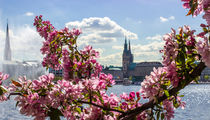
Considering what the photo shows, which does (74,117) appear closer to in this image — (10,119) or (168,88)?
(168,88)

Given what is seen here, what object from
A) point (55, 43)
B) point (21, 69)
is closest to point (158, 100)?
point (55, 43)

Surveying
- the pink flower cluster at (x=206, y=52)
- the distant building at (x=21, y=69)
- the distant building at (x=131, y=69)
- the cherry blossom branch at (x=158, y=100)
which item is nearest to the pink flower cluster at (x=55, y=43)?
the cherry blossom branch at (x=158, y=100)

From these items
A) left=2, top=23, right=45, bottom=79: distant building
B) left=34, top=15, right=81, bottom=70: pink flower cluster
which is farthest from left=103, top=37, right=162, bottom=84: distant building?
left=34, top=15, right=81, bottom=70: pink flower cluster

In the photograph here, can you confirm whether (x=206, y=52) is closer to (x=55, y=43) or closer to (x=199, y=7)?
(x=199, y=7)

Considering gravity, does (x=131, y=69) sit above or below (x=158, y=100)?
below

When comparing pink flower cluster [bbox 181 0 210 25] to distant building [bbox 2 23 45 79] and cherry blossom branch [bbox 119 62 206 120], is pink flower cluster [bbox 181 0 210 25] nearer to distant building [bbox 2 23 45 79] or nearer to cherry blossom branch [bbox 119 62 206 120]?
cherry blossom branch [bbox 119 62 206 120]

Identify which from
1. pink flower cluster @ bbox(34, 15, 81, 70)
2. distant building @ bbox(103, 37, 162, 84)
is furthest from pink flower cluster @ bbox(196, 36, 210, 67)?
distant building @ bbox(103, 37, 162, 84)

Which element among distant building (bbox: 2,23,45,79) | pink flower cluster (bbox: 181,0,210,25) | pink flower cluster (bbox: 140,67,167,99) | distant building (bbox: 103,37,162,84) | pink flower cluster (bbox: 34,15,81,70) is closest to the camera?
pink flower cluster (bbox: 181,0,210,25)

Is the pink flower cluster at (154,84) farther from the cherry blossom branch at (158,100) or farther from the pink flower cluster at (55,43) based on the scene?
the pink flower cluster at (55,43)

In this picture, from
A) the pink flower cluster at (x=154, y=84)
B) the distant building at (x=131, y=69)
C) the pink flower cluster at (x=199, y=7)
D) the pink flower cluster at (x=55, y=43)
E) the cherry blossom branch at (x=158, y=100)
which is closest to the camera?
the pink flower cluster at (x=199, y=7)

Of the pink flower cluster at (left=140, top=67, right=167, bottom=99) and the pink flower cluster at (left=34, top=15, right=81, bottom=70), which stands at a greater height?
the pink flower cluster at (left=34, top=15, right=81, bottom=70)

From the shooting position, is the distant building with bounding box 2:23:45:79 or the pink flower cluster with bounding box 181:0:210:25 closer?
the pink flower cluster with bounding box 181:0:210:25

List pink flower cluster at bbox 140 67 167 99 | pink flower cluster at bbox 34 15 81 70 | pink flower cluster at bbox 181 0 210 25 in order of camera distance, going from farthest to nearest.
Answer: pink flower cluster at bbox 34 15 81 70 < pink flower cluster at bbox 140 67 167 99 < pink flower cluster at bbox 181 0 210 25

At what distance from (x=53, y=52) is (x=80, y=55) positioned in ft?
1.56
